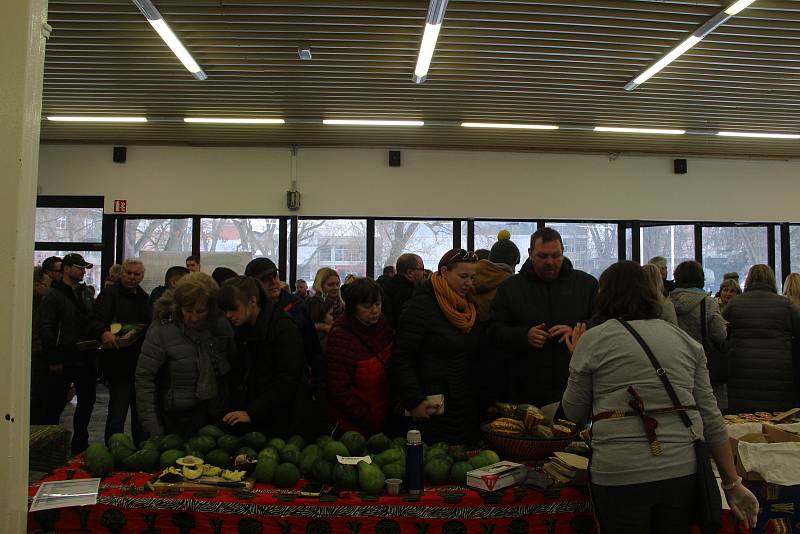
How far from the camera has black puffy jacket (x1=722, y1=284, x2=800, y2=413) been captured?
13.8 feet

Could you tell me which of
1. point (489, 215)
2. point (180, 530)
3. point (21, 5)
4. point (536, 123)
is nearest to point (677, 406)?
point (180, 530)

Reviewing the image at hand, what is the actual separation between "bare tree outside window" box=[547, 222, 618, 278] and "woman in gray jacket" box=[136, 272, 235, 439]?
7.53m

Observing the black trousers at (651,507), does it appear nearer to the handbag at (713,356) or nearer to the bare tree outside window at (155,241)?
the handbag at (713,356)

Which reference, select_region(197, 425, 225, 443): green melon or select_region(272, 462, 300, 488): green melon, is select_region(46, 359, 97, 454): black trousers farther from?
select_region(272, 462, 300, 488): green melon

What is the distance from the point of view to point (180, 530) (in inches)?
87.7

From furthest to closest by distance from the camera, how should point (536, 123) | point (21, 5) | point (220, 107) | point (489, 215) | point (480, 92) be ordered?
point (489, 215), point (536, 123), point (220, 107), point (480, 92), point (21, 5)

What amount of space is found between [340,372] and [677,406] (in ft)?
4.99

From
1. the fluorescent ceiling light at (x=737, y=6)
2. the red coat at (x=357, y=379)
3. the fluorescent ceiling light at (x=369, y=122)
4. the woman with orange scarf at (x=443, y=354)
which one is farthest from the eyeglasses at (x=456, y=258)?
the fluorescent ceiling light at (x=369, y=122)

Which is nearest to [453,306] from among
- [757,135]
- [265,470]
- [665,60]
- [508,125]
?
[265,470]

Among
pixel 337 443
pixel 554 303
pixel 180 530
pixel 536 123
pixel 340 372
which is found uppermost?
pixel 536 123

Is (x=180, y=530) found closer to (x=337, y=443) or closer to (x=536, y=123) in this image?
(x=337, y=443)

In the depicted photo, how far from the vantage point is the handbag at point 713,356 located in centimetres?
421

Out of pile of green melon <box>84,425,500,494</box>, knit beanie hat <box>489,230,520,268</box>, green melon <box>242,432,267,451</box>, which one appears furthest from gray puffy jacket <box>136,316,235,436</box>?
knit beanie hat <box>489,230,520,268</box>

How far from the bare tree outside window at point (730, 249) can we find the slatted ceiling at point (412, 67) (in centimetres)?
151
